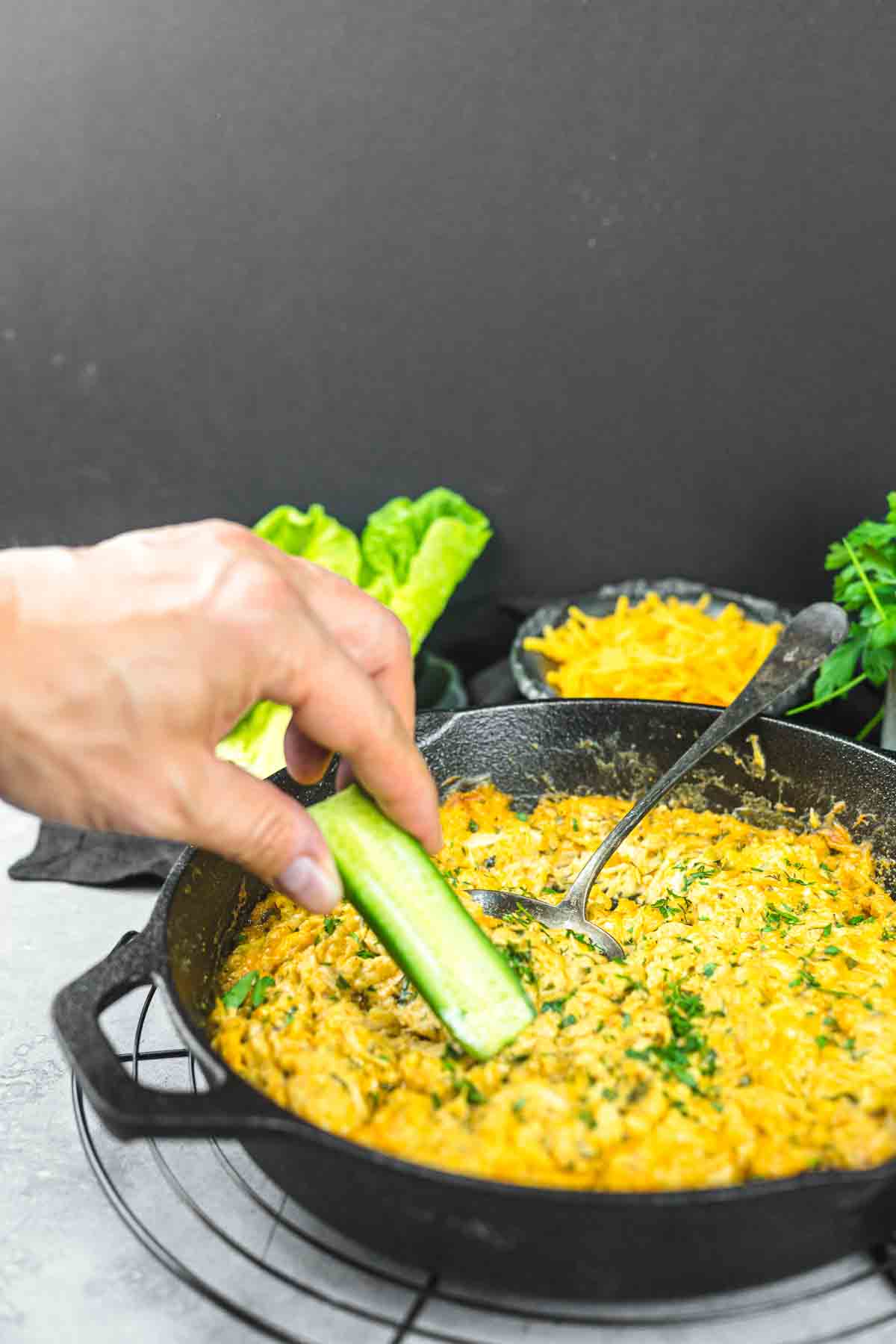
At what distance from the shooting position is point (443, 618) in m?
3.61

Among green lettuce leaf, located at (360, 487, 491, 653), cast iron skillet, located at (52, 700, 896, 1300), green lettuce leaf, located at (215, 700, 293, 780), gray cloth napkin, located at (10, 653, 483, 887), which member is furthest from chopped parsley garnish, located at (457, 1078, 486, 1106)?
green lettuce leaf, located at (360, 487, 491, 653)

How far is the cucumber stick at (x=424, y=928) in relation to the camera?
1.61 metres

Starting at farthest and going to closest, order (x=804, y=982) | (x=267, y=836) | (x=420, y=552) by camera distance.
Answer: (x=420, y=552) → (x=804, y=982) → (x=267, y=836)

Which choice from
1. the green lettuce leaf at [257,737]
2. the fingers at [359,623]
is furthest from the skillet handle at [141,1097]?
the green lettuce leaf at [257,737]

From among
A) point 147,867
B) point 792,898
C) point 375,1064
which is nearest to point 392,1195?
point 375,1064

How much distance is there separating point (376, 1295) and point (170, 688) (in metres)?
0.90

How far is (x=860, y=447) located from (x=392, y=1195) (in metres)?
2.51

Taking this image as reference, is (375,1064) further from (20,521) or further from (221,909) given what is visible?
(20,521)

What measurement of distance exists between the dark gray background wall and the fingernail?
211 cm

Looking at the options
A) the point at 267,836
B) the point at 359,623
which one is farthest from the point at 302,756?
the point at 267,836

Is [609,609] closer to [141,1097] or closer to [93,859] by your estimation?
[93,859]

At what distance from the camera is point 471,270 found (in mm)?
3152

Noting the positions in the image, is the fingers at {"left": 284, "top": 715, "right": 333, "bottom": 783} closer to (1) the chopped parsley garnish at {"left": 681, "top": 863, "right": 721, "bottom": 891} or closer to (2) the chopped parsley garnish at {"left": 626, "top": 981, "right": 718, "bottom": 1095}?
(2) the chopped parsley garnish at {"left": 626, "top": 981, "right": 718, "bottom": 1095}

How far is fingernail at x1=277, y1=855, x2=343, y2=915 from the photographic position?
1.43 meters
